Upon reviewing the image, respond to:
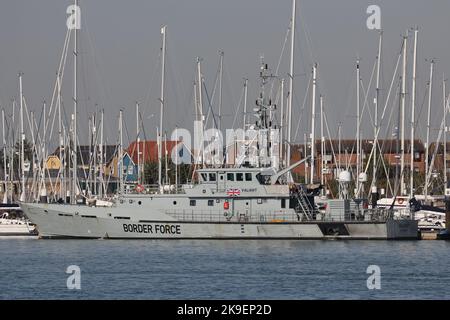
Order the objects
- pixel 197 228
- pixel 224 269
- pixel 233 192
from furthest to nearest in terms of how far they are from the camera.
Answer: pixel 197 228 < pixel 233 192 < pixel 224 269

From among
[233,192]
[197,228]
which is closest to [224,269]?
[233,192]

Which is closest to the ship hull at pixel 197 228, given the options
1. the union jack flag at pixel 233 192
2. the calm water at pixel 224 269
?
the calm water at pixel 224 269

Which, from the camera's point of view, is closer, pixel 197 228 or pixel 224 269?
pixel 224 269

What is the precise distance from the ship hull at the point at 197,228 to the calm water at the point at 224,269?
4.31ft

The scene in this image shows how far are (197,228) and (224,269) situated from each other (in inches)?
684

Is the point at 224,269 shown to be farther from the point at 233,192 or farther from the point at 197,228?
the point at 197,228

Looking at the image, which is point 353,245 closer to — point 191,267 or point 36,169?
point 191,267

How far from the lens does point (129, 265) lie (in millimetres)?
54219

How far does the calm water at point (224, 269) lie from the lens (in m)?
44.0

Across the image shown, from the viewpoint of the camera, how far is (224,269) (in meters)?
52.3

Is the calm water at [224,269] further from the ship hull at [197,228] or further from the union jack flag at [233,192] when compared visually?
the union jack flag at [233,192]

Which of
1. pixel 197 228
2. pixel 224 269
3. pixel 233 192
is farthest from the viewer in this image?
pixel 197 228

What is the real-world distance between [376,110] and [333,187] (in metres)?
22.5
